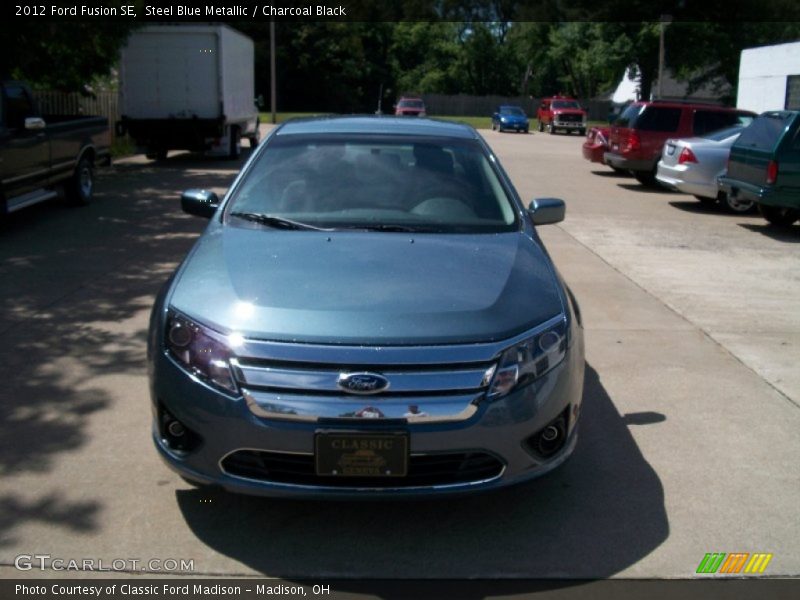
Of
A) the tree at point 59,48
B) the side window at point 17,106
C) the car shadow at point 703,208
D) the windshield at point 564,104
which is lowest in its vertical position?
the car shadow at point 703,208

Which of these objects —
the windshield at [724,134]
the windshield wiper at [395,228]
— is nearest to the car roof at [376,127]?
the windshield wiper at [395,228]

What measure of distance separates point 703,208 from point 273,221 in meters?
12.8

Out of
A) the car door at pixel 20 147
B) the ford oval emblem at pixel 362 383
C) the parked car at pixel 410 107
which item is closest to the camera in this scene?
the ford oval emblem at pixel 362 383

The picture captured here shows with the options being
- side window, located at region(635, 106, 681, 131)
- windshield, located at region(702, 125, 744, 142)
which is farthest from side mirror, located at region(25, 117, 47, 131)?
side window, located at region(635, 106, 681, 131)

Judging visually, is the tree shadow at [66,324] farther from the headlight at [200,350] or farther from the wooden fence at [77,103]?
the wooden fence at [77,103]

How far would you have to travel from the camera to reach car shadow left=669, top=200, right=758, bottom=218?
51.3 ft

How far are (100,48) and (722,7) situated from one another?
157ft

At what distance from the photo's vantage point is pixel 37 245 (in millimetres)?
10969

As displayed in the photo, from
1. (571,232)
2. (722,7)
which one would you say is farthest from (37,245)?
(722,7)

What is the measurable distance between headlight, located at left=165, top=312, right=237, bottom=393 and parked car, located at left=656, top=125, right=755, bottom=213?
42.1ft

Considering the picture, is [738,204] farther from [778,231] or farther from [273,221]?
[273,221]

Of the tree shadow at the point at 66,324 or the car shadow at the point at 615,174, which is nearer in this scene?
the tree shadow at the point at 66,324

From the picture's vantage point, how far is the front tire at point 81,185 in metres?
13.8

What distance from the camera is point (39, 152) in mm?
12055
